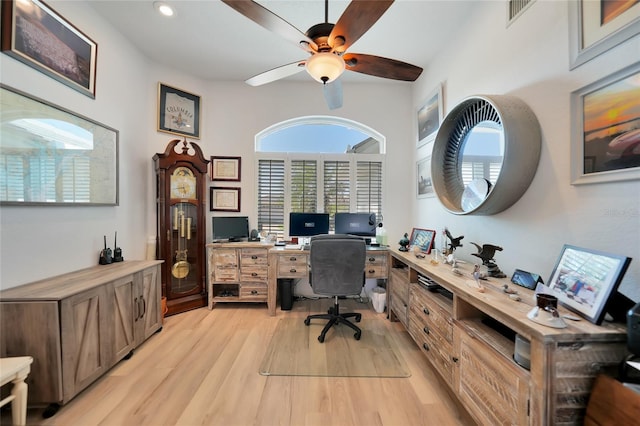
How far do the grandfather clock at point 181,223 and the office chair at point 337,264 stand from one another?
63.8 inches

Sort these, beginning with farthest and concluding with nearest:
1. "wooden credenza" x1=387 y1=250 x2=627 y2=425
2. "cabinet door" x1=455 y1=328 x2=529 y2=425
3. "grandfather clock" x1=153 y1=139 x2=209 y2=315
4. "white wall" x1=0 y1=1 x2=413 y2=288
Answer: "grandfather clock" x1=153 y1=139 x2=209 y2=315 < "white wall" x1=0 y1=1 x2=413 y2=288 < "cabinet door" x1=455 y1=328 x2=529 y2=425 < "wooden credenza" x1=387 y1=250 x2=627 y2=425

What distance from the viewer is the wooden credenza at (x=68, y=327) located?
1363 mm

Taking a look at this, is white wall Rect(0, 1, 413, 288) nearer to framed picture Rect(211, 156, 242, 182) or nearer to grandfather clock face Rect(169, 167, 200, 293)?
framed picture Rect(211, 156, 242, 182)

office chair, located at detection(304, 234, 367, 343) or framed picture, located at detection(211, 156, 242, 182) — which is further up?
framed picture, located at detection(211, 156, 242, 182)

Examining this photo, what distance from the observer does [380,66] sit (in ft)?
5.66

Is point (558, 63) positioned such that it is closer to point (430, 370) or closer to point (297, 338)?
point (430, 370)

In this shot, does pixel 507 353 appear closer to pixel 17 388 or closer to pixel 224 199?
pixel 17 388

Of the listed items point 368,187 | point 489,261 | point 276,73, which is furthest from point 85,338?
point 368,187

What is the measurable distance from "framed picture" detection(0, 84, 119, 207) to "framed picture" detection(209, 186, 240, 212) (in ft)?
3.60

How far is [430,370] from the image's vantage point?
1.82m

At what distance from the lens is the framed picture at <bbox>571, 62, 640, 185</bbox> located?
3.21ft

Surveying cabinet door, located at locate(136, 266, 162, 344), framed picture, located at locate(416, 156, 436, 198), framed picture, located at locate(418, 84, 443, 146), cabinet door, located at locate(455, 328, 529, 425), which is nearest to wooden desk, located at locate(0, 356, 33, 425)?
cabinet door, located at locate(136, 266, 162, 344)

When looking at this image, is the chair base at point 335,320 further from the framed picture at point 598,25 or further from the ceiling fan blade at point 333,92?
the framed picture at point 598,25

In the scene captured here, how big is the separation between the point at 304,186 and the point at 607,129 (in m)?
2.72
